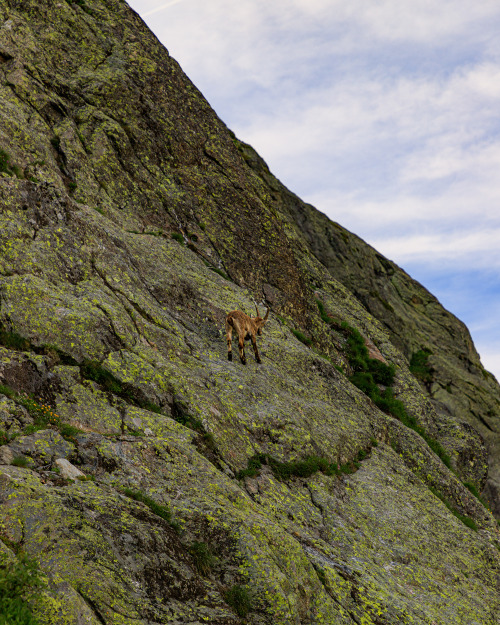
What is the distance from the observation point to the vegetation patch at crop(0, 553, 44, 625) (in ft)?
23.7

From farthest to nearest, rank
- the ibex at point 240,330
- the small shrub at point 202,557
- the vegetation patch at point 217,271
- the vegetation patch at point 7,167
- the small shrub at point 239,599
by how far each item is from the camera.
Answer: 1. the vegetation patch at point 217,271
2. the ibex at point 240,330
3. the vegetation patch at point 7,167
4. the small shrub at point 202,557
5. the small shrub at point 239,599

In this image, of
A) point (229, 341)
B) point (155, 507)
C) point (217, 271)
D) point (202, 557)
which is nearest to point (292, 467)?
point (229, 341)

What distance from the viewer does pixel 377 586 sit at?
14.4m

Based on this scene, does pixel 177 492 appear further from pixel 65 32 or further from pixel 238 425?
pixel 65 32

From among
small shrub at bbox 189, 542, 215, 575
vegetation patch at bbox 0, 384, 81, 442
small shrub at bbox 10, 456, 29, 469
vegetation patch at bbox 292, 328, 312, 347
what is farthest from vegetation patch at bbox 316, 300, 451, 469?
small shrub at bbox 10, 456, 29, 469

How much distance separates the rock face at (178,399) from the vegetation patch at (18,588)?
0.16 metres

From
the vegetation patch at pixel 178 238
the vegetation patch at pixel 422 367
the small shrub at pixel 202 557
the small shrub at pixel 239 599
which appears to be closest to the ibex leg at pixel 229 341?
the vegetation patch at pixel 178 238

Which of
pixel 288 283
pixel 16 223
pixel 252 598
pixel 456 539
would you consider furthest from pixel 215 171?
pixel 252 598

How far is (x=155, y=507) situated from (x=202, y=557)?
1.47m

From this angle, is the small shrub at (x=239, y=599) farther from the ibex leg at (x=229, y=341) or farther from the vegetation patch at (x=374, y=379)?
the vegetation patch at (x=374, y=379)

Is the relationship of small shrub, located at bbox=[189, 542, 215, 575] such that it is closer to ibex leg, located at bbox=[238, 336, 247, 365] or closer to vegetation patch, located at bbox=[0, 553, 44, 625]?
vegetation patch, located at bbox=[0, 553, 44, 625]

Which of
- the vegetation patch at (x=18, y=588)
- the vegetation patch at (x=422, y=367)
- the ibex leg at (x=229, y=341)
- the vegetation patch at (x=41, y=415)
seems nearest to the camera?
the vegetation patch at (x=18, y=588)

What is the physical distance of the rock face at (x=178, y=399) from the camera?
1034 cm

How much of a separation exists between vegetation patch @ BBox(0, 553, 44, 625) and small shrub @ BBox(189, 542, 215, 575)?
12.0ft
